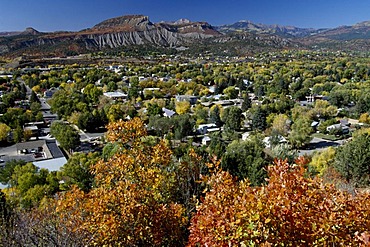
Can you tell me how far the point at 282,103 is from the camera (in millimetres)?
32719

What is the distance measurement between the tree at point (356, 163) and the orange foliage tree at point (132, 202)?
38.4 ft

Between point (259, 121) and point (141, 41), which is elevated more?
point (141, 41)

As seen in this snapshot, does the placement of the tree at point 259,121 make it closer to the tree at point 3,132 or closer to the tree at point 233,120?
the tree at point 233,120

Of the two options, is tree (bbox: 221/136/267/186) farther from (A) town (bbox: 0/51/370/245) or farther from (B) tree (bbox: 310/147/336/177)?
(B) tree (bbox: 310/147/336/177)

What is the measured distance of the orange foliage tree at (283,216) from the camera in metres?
2.90

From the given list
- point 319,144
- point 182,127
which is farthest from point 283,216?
point 319,144

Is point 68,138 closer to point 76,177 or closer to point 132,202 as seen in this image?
point 76,177

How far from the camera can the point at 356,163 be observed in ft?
47.4

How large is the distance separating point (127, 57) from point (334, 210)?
93076mm

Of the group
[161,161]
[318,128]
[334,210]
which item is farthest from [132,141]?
[318,128]

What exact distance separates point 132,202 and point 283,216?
1.91 meters

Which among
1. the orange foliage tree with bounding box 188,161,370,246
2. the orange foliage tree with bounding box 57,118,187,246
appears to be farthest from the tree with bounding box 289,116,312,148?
the orange foliage tree with bounding box 188,161,370,246

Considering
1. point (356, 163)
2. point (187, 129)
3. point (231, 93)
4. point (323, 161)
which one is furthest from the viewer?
point (231, 93)

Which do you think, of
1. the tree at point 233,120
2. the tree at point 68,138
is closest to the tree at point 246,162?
the tree at point 233,120
